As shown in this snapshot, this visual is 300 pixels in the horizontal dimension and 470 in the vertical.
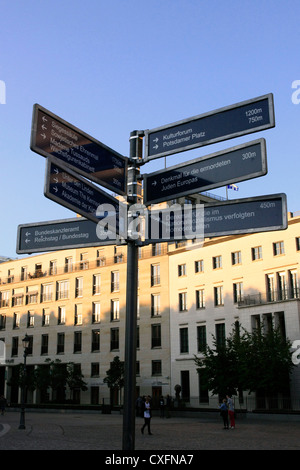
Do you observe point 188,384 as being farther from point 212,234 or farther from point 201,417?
point 212,234

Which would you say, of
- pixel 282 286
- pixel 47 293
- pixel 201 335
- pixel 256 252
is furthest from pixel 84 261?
pixel 282 286

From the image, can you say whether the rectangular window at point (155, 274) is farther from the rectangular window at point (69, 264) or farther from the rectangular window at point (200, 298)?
the rectangular window at point (69, 264)

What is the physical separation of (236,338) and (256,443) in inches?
823

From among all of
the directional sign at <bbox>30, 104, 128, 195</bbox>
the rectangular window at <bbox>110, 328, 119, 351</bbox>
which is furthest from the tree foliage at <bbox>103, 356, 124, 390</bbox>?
the directional sign at <bbox>30, 104, 128, 195</bbox>

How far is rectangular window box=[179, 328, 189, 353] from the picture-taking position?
50781mm

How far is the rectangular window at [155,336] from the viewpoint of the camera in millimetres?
53469

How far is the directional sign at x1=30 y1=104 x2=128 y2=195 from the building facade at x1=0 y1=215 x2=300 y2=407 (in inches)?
1456

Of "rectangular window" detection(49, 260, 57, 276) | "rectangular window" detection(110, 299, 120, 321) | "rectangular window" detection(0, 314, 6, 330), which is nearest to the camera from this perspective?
"rectangular window" detection(110, 299, 120, 321)

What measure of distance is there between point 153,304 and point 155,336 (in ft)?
10.8

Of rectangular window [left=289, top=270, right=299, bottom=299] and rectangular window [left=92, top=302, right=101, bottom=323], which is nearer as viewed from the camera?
rectangular window [left=289, top=270, right=299, bottom=299]

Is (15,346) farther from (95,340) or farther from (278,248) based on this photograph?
(278,248)

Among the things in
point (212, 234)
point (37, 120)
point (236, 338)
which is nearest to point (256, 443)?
Answer: point (212, 234)

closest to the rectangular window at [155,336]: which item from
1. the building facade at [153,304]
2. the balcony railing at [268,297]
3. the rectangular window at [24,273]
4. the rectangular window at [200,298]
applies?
the building facade at [153,304]

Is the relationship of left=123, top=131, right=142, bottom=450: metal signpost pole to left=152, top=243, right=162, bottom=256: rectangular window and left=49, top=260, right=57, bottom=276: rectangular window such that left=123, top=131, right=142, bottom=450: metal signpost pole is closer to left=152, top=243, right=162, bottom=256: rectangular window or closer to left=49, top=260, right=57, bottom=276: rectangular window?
left=152, top=243, right=162, bottom=256: rectangular window
